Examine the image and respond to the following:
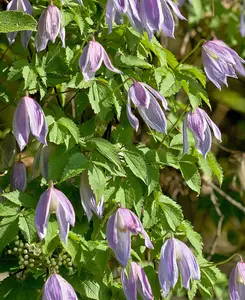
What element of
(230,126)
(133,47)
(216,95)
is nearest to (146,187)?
(133,47)

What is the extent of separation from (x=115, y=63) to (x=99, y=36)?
77mm

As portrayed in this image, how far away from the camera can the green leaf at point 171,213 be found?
1.49 metres

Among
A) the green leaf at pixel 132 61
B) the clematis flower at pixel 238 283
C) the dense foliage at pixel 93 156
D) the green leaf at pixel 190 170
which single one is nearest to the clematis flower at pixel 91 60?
the dense foliage at pixel 93 156

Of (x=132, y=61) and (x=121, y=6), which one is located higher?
(x=121, y=6)

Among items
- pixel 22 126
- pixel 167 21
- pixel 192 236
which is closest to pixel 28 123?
pixel 22 126

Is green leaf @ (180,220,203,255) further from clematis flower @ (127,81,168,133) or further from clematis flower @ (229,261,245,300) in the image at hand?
clematis flower @ (127,81,168,133)

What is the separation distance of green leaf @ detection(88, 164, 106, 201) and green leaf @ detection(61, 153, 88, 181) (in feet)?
0.05

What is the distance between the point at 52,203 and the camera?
1271 mm

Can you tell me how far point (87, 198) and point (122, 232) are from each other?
0.36 ft

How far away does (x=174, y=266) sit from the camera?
4.33 ft

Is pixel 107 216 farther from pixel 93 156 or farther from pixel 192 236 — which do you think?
pixel 192 236

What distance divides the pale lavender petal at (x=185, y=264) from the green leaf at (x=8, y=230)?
0.30 metres

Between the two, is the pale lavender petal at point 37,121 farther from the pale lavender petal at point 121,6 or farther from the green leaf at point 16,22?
the pale lavender petal at point 121,6

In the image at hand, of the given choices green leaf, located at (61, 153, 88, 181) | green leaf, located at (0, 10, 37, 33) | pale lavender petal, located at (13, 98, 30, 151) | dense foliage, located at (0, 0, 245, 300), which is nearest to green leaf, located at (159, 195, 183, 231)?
dense foliage, located at (0, 0, 245, 300)
